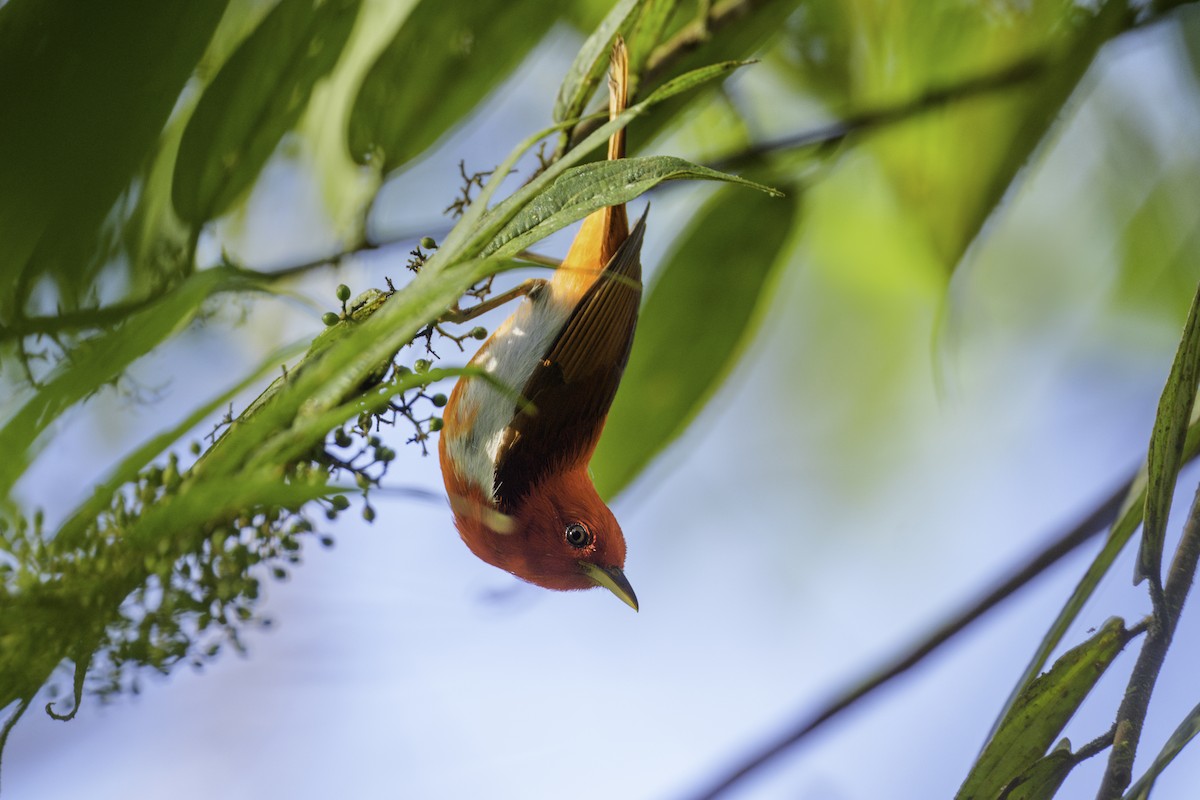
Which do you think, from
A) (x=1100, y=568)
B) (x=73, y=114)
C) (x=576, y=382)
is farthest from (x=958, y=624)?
(x=73, y=114)

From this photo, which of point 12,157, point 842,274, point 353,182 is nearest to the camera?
point 12,157

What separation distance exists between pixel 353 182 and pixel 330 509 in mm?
338

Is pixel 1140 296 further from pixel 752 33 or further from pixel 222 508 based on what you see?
pixel 222 508

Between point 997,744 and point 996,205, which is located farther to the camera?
point 996,205

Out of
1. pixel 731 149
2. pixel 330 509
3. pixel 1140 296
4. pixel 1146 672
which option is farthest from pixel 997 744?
pixel 1140 296

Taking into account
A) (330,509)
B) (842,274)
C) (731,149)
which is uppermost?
(842,274)

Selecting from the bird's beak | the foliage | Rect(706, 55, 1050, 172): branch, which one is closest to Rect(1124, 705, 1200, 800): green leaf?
the foliage

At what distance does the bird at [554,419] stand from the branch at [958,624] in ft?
0.54

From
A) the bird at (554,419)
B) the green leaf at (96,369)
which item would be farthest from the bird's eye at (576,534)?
the green leaf at (96,369)

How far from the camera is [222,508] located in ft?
0.68

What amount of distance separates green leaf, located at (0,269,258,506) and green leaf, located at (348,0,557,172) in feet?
0.68

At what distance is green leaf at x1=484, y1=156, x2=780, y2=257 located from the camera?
226 millimetres

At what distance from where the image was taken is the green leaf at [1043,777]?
0.32 meters

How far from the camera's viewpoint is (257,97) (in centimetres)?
41
